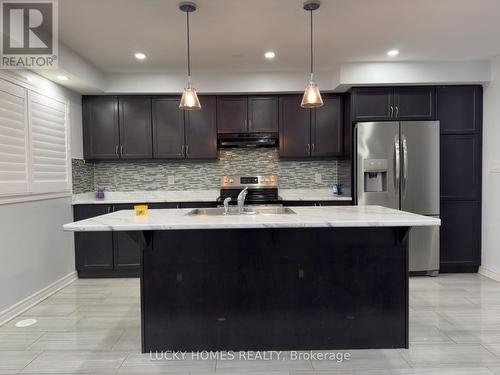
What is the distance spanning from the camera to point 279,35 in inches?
117

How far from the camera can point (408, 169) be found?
3.71 metres

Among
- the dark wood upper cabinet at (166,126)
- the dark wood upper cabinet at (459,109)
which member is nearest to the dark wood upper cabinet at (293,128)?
the dark wood upper cabinet at (166,126)

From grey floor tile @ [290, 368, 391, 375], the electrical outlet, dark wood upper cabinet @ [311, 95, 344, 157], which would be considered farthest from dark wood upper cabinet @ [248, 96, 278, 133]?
grey floor tile @ [290, 368, 391, 375]

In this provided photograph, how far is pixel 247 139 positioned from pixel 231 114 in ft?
1.26

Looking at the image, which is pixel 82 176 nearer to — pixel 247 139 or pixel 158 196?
pixel 158 196

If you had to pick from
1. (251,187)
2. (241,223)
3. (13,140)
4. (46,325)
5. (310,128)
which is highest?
(310,128)

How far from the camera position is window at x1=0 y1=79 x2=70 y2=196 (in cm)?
277

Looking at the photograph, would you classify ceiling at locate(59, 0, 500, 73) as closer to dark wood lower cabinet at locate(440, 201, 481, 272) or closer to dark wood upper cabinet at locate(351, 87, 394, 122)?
dark wood upper cabinet at locate(351, 87, 394, 122)

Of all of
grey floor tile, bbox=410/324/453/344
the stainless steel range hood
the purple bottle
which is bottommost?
grey floor tile, bbox=410/324/453/344

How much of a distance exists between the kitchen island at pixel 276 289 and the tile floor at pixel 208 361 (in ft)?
0.47

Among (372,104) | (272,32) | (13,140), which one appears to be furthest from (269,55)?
(13,140)

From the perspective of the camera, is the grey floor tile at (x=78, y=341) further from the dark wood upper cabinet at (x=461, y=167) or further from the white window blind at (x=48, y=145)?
the dark wood upper cabinet at (x=461, y=167)

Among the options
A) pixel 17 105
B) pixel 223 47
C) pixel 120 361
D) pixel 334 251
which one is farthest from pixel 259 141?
pixel 120 361

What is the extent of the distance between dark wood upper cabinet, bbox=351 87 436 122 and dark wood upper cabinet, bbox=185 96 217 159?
6.03 feet
